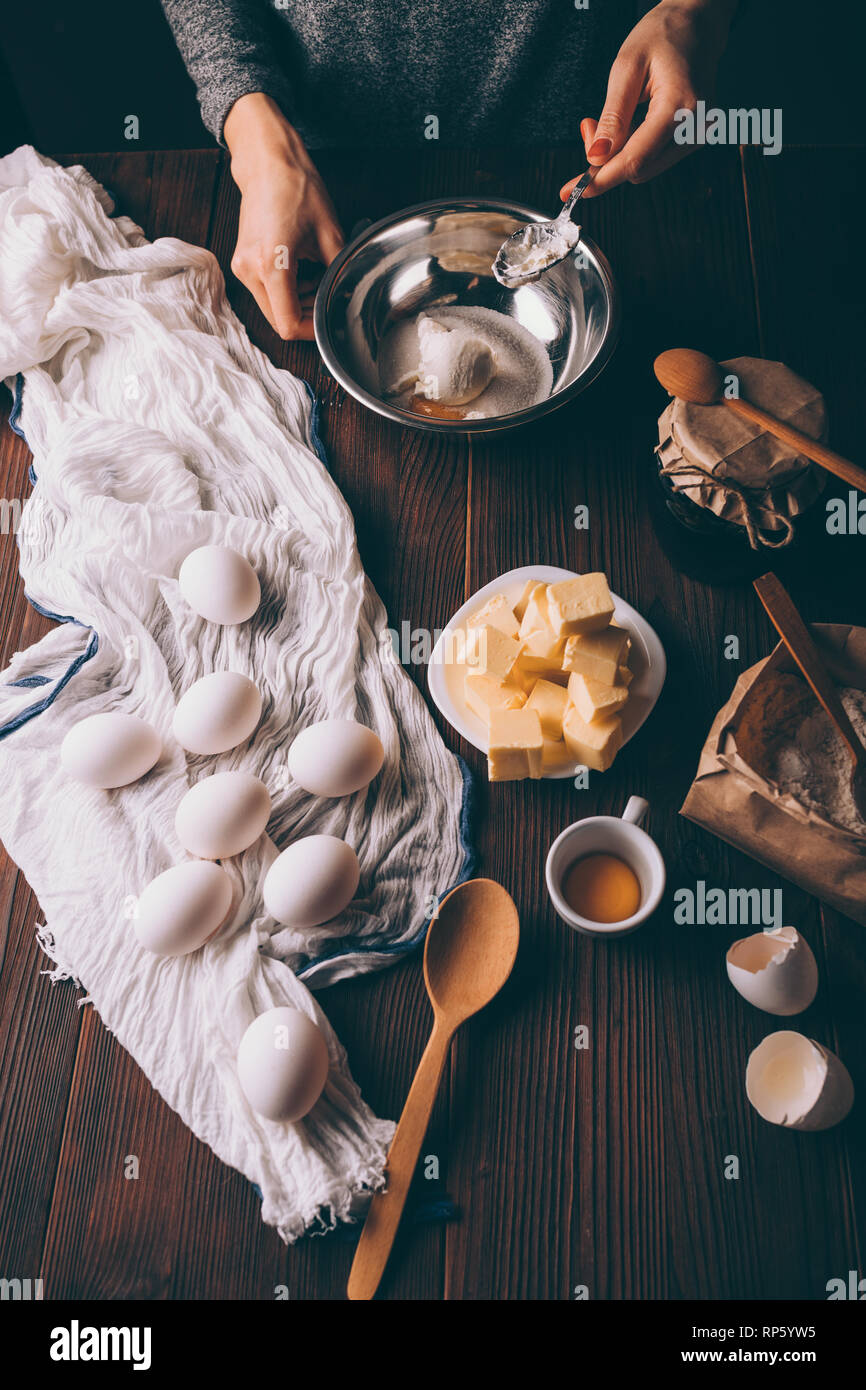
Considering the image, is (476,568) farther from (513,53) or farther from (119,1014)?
(513,53)

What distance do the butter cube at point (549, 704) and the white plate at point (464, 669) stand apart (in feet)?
0.16

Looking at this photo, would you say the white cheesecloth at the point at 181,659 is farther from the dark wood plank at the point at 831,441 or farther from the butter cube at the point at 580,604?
the dark wood plank at the point at 831,441

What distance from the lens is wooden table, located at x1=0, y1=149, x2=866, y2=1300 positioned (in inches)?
29.6

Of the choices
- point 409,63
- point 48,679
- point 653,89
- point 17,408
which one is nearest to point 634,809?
point 48,679

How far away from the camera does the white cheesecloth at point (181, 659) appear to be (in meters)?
0.82

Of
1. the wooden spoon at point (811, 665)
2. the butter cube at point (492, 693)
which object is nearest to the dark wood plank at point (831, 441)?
the wooden spoon at point (811, 665)

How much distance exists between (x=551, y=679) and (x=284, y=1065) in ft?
1.50

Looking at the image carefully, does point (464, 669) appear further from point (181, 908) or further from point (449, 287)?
point (449, 287)

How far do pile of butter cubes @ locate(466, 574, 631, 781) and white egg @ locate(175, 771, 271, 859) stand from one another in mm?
245

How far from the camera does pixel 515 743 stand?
843mm

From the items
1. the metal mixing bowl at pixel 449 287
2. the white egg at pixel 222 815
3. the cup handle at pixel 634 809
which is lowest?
the cup handle at pixel 634 809

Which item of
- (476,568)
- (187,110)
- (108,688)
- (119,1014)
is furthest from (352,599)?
(187,110)
